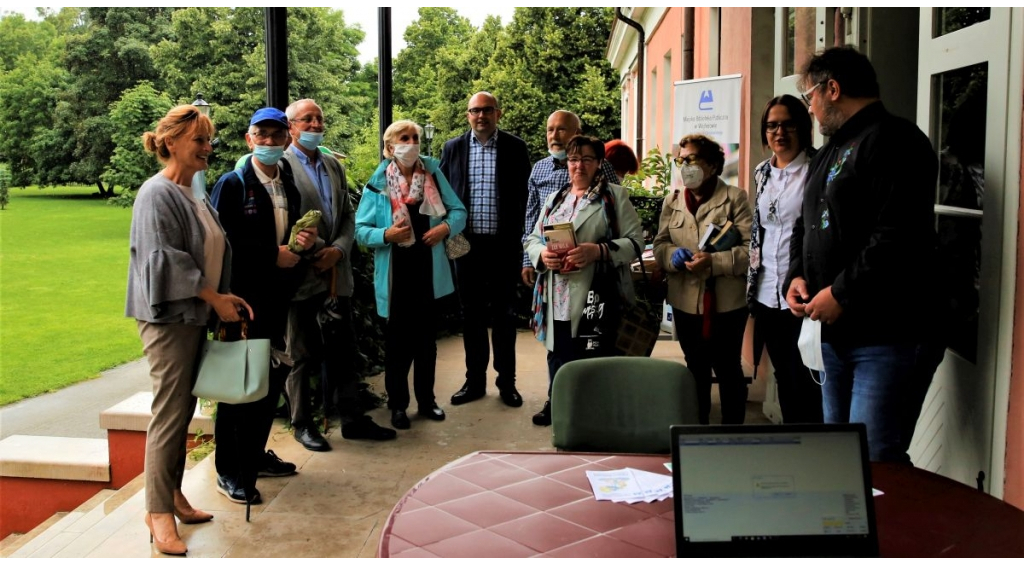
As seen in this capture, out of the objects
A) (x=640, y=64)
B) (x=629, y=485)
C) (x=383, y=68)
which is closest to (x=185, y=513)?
(x=629, y=485)

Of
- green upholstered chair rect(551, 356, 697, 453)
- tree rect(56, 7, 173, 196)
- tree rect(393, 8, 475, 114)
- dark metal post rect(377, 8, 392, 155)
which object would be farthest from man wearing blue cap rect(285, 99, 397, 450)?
tree rect(393, 8, 475, 114)

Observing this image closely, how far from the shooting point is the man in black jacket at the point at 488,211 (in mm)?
5234

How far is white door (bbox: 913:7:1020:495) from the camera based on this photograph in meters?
2.64

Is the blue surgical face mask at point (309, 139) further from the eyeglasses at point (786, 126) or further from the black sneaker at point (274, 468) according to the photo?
the eyeglasses at point (786, 126)

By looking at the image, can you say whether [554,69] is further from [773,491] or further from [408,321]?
[773,491]

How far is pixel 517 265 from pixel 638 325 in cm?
121

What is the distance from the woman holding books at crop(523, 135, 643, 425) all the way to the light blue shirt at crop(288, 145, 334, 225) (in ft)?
3.53

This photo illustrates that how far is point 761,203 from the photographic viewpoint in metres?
→ 3.85

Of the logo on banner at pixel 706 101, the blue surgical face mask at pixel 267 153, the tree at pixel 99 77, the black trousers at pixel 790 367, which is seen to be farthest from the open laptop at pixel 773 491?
the logo on banner at pixel 706 101

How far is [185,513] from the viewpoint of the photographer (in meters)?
3.57

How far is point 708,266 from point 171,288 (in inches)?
97.1

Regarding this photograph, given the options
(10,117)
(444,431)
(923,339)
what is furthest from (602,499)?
(10,117)

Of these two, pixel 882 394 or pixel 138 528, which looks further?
pixel 138 528

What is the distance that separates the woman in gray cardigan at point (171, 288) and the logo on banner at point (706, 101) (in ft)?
14.0
